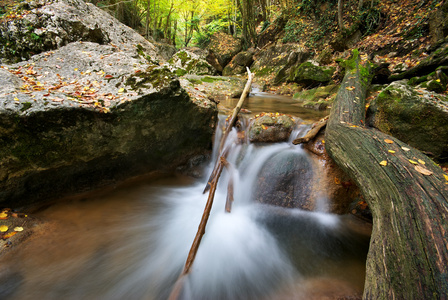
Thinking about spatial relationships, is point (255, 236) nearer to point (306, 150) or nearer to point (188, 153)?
point (306, 150)

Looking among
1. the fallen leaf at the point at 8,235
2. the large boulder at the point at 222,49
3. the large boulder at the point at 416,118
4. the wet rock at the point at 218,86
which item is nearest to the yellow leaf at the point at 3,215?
the fallen leaf at the point at 8,235

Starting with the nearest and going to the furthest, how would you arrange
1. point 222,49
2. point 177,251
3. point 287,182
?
point 177,251 → point 287,182 → point 222,49

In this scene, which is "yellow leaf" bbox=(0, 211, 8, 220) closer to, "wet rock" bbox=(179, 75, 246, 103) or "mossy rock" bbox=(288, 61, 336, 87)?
"wet rock" bbox=(179, 75, 246, 103)

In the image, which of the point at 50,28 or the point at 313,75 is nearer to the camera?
the point at 50,28

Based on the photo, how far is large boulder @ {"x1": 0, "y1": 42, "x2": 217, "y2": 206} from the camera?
257cm

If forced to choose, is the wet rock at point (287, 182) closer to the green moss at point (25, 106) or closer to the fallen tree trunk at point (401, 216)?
the fallen tree trunk at point (401, 216)

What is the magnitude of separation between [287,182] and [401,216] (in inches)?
80.3

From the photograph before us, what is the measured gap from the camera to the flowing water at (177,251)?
219 cm

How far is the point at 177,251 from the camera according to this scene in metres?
2.81

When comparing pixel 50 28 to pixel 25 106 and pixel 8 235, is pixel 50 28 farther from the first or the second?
pixel 8 235

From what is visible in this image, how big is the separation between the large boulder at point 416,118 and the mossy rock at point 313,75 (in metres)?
5.07

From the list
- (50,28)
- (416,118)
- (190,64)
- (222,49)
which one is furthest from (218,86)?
(222,49)

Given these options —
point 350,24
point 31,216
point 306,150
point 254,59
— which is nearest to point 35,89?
point 31,216

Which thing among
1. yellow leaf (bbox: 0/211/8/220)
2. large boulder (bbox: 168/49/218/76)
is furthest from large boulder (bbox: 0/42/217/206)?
large boulder (bbox: 168/49/218/76)
